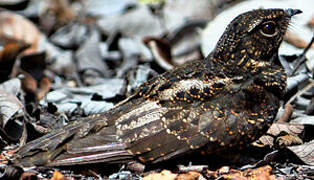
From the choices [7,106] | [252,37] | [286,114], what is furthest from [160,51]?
[252,37]

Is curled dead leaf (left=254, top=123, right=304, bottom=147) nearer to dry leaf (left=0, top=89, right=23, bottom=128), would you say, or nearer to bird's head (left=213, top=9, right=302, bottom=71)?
bird's head (left=213, top=9, right=302, bottom=71)

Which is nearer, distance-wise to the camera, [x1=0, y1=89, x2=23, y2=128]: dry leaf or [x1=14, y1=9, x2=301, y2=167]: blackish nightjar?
[x1=14, y1=9, x2=301, y2=167]: blackish nightjar

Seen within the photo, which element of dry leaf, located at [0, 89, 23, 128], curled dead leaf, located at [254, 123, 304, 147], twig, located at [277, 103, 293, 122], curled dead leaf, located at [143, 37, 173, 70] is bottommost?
curled dead leaf, located at [254, 123, 304, 147]

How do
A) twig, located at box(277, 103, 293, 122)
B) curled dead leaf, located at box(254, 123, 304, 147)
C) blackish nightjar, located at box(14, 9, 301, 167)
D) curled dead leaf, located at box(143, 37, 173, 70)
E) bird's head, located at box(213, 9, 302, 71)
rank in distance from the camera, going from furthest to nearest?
curled dead leaf, located at box(143, 37, 173, 70) < twig, located at box(277, 103, 293, 122) < curled dead leaf, located at box(254, 123, 304, 147) < bird's head, located at box(213, 9, 302, 71) < blackish nightjar, located at box(14, 9, 301, 167)

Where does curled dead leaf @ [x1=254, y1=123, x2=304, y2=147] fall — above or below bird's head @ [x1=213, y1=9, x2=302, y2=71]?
below

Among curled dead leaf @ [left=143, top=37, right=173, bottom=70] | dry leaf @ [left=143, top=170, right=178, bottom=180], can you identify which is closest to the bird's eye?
dry leaf @ [left=143, top=170, right=178, bottom=180]

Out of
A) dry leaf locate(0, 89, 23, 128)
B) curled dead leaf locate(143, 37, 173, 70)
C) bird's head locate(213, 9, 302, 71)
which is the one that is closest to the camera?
bird's head locate(213, 9, 302, 71)

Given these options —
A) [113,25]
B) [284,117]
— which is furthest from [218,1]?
[284,117]

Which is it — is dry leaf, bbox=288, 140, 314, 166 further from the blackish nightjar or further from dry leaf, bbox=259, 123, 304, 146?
the blackish nightjar
